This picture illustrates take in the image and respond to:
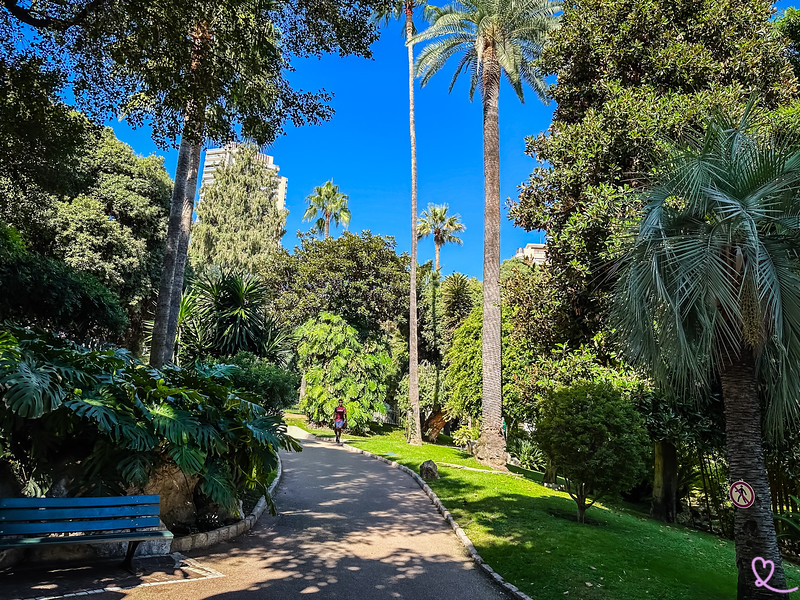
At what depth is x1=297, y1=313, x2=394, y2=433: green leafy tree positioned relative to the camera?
1052 inches

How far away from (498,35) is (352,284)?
15.8m

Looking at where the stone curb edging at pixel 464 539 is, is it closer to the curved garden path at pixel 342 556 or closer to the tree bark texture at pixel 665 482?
the curved garden path at pixel 342 556

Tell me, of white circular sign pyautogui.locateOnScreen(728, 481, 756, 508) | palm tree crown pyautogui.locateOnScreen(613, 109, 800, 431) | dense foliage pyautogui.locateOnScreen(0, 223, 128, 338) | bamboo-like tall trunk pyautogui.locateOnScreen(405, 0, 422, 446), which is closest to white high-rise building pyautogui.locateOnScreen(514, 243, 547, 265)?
bamboo-like tall trunk pyautogui.locateOnScreen(405, 0, 422, 446)

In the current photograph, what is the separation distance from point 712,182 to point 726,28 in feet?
35.9

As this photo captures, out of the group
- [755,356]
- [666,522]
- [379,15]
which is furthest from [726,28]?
[666,522]

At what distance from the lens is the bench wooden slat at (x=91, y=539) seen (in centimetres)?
444

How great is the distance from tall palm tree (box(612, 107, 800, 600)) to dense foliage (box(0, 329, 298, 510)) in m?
5.52

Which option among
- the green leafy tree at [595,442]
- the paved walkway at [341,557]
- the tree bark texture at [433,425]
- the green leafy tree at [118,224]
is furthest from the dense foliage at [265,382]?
the tree bark texture at [433,425]

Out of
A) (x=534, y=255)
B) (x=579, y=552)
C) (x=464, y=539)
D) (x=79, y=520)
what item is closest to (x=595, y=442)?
(x=579, y=552)

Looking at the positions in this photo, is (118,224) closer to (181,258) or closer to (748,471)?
(181,258)

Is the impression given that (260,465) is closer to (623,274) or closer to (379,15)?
(623,274)

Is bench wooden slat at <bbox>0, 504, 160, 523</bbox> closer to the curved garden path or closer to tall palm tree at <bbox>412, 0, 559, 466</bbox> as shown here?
the curved garden path

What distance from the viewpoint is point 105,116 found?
8680 mm

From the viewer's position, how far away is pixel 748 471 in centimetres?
576
